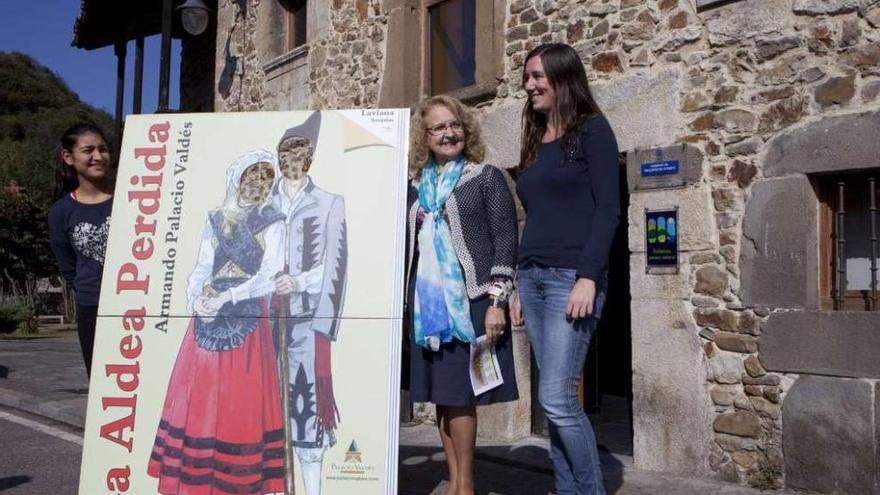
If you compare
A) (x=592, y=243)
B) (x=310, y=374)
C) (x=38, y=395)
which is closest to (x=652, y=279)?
(x=592, y=243)

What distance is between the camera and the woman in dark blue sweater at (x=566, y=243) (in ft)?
10.2

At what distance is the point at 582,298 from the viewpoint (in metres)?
3.04

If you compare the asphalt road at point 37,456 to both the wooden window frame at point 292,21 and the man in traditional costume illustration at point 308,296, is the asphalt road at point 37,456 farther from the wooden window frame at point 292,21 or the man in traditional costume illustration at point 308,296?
the wooden window frame at point 292,21

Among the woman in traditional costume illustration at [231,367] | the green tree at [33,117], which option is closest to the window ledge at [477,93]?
the woman in traditional costume illustration at [231,367]

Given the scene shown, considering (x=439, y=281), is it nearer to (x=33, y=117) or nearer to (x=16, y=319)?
(x=16, y=319)

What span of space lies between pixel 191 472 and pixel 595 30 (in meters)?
3.49

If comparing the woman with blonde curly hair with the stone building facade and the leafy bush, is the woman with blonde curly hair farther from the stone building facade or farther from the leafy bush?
the leafy bush

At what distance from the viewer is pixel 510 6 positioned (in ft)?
19.7

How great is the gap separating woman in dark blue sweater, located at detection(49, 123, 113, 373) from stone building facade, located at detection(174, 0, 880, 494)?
9.25 ft

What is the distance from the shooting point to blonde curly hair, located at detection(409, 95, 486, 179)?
12.3 feet

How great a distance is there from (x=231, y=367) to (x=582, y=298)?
134 cm

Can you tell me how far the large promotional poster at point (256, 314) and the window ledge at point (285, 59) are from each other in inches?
186

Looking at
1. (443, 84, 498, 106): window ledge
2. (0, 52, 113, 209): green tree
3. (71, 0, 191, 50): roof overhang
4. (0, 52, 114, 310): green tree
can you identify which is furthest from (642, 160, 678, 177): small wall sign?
(0, 52, 113, 209): green tree

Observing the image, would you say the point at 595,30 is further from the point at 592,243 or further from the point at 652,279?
the point at 592,243
